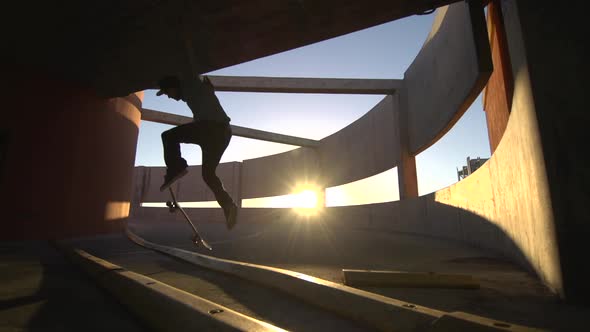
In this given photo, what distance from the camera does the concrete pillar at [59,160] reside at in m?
5.53

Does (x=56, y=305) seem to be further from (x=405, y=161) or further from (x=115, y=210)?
(x=405, y=161)

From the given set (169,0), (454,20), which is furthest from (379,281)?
(454,20)

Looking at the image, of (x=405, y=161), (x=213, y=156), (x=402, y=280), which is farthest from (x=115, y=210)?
(x=405, y=161)

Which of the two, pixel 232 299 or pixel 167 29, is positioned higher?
pixel 167 29

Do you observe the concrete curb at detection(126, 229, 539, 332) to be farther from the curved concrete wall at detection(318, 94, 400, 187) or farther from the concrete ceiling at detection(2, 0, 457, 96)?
the curved concrete wall at detection(318, 94, 400, 187)

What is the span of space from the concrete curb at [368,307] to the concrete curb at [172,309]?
0.52 m

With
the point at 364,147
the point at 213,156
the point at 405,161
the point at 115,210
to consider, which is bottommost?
the point at 115,210

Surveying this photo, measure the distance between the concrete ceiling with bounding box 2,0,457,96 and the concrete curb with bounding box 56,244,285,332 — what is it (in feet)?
8.71

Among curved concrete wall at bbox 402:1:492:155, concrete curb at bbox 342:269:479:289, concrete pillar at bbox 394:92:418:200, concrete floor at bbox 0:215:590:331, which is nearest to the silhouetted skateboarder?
concrete floor at bbox 0:215:590:331

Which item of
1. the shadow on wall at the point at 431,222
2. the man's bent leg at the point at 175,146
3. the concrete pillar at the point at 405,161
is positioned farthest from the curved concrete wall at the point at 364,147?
the man's bent leg at the point at 175,146

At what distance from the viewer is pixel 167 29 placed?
4.95 m

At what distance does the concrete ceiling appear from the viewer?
14.6ft

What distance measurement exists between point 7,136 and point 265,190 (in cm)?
1528

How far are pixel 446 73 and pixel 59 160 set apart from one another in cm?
938
